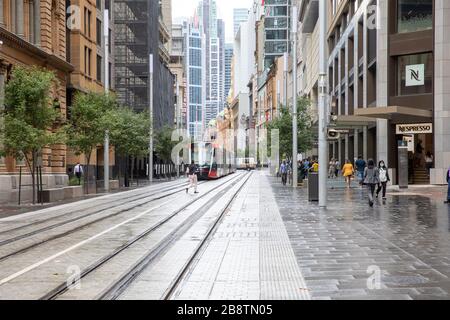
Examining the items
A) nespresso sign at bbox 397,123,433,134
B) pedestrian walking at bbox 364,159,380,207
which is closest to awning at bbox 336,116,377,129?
nespresso sign at bbox 397,123,433,134

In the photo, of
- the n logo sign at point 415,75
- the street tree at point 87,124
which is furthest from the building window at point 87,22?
the n logo sign at point 415,75

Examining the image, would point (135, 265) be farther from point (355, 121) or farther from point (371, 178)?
point (355, 121)

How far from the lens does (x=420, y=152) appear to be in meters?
41.2

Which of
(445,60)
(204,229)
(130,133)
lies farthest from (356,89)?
(204,229)

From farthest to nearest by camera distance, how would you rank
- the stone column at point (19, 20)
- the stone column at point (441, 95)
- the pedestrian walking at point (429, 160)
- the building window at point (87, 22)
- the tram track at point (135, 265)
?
the building window at point (87, 22)
the stone column at point (19, 20)
the pedestrian walking at point (429, 160)
the stone column at point (441, 95)
the tram track at point (135, 265)

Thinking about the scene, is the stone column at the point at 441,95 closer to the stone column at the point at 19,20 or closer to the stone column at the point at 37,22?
the stone column at the point at 37,22

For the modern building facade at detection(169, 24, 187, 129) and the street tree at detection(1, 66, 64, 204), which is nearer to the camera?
the street tree at detection(1, 66, 64, 204)

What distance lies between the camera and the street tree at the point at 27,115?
84.1 feet

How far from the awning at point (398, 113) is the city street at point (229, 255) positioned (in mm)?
15851

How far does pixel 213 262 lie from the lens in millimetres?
10477

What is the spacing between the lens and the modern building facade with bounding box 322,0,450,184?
126ft

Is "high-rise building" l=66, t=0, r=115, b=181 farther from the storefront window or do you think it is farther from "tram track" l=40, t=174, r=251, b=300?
"tram track" l=40, t=174, r=251, b=300

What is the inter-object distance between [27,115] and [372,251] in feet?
61.9
